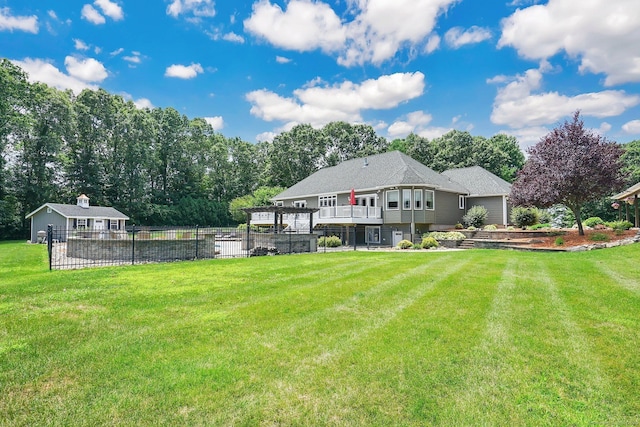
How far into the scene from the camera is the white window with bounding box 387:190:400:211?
24.7 metres

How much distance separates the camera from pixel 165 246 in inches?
586

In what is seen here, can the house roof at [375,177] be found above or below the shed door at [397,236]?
above

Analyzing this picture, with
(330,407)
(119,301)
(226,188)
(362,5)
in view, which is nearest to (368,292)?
(330,407)

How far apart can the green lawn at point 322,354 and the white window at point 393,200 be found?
16.6 meters

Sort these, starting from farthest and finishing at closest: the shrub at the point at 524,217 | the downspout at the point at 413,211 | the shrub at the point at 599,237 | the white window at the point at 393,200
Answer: the white window at the point at 393,200 → the downspout at the point at 413,211 → the shrub at the point at 524,217 → the shrub at the point at 599,237

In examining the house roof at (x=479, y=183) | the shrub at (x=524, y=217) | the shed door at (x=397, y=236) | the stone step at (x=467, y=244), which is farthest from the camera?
the house roof at (x=479, y=183)

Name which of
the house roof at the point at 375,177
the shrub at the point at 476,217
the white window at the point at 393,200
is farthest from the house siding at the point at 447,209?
the white window at the point at 393,200

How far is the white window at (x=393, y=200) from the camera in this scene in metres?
24.7

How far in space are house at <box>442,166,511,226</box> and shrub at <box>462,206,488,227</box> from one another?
1239mm

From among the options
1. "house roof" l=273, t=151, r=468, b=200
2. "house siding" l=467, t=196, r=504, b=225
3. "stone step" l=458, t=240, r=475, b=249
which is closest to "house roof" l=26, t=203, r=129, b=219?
"house roof" l=273, t=151, r=468, b=200

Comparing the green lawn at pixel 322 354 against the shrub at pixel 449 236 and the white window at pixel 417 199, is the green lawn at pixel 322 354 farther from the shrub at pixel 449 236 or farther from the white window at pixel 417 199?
the white window at pixel 417 199

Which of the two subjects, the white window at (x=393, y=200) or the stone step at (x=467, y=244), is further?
the white window at (x=393, y=200)

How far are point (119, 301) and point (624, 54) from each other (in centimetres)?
2074

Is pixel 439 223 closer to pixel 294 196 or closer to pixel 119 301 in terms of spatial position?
pixel 294 196
